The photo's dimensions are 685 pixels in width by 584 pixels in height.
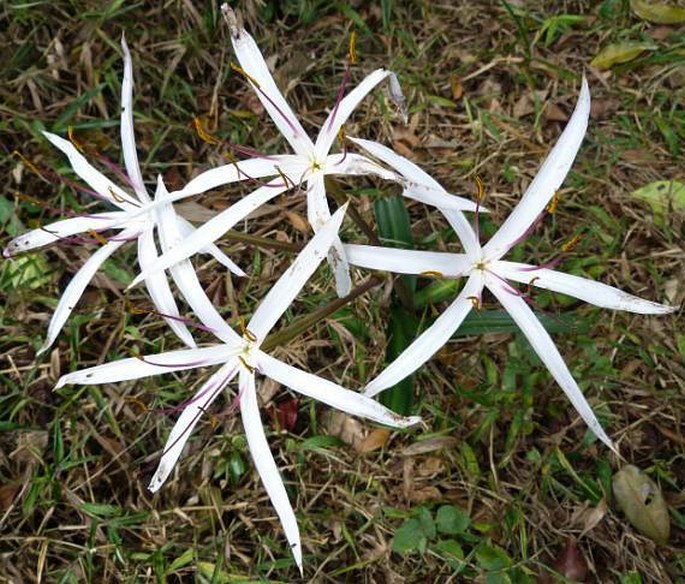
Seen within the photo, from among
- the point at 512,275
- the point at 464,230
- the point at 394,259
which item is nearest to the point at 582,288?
the point at 512,275

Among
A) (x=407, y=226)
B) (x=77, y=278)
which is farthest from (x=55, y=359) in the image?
(x=407, y=226)

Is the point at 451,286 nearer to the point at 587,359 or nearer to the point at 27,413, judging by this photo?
the point at 587,359

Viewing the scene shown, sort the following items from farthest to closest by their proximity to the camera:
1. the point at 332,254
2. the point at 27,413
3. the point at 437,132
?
the point at 437,132 < the point at 27,413 < the point at 332,254

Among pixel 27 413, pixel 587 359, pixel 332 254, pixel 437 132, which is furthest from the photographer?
pixel 437 132

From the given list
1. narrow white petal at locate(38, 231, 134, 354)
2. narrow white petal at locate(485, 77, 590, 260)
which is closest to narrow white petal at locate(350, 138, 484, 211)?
narrow white petal at locate(485, 77, 590, 260)

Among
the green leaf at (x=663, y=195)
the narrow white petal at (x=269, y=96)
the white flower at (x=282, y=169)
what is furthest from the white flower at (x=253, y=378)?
the green leaf at (x=663, y=195)

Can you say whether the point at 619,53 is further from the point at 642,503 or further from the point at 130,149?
the point at 130,149
